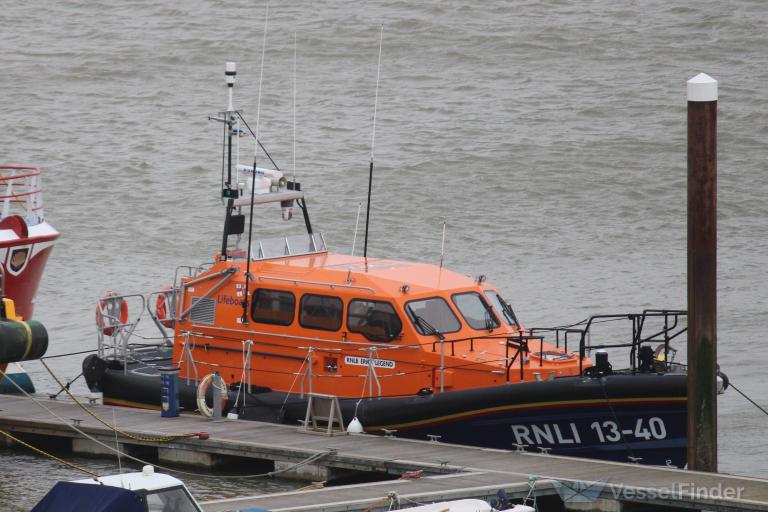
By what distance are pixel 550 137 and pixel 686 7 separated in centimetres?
712

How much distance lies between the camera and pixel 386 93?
29.7 metres

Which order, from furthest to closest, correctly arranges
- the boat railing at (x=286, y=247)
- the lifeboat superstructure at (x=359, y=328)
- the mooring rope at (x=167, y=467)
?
the boat railing at (x=286, y=247), the lifeboat superstructure at (x=359, y=328), the mooring rope at (x=167, y=467)

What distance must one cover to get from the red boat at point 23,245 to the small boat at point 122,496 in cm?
792

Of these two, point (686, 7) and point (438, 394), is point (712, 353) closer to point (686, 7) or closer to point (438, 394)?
point (438, 394)

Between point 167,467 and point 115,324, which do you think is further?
point 115,324

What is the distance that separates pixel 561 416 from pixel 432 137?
614 inches

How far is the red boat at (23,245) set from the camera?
56.7 feet

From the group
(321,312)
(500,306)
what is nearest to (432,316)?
(500,306)

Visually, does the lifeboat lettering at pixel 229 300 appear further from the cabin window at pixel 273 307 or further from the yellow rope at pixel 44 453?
the yellow rope at pixel 44 453

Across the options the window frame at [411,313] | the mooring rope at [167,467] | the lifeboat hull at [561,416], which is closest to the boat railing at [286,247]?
the window frame at [411,313]

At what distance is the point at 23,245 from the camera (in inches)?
685

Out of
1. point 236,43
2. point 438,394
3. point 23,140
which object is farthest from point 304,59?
point 438,394

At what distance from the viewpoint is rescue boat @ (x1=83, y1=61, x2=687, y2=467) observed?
12.5 m

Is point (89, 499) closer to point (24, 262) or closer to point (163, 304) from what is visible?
point (163, 304)
